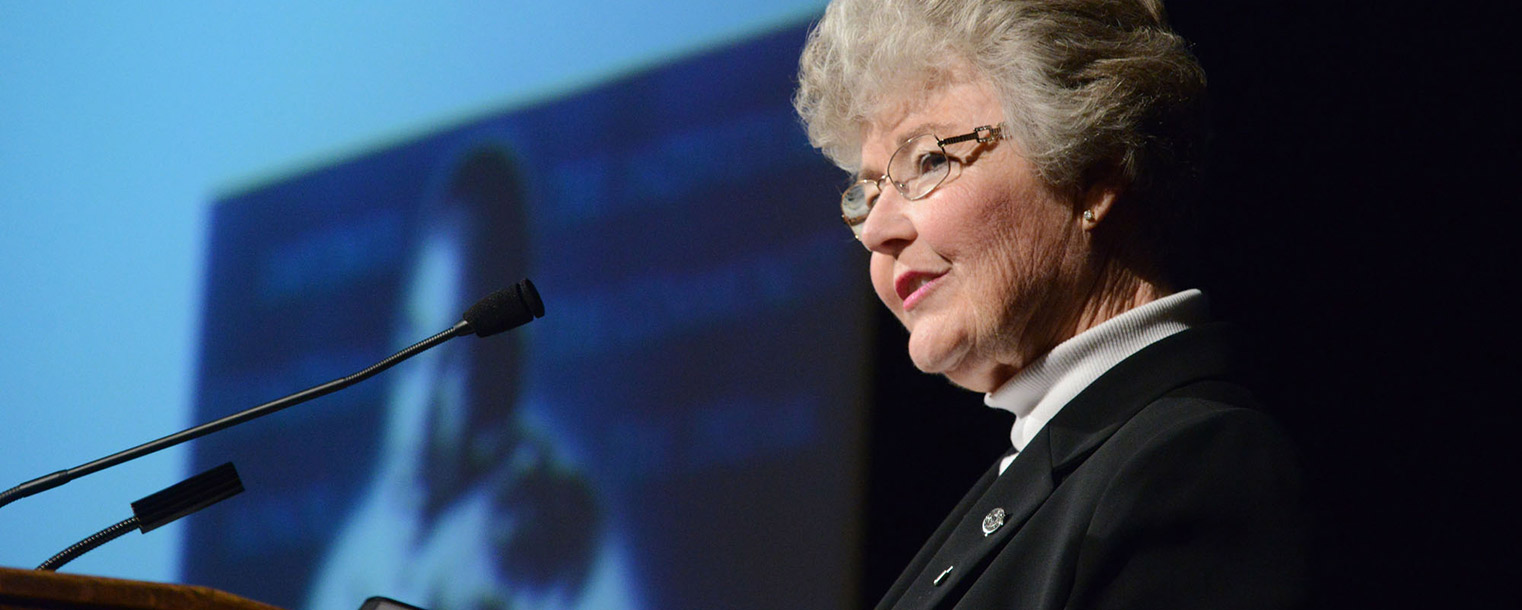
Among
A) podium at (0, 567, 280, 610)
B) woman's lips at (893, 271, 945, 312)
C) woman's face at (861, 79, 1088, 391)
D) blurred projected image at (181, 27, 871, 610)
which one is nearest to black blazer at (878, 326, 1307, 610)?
woman's face at (861, 79, 1088, 391)

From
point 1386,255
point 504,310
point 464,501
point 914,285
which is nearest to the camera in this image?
point 504,310

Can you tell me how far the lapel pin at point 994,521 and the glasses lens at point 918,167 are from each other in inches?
16.0

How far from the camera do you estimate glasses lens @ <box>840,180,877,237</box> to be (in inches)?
65.5

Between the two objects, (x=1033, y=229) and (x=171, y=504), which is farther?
(x=1033, y=229)

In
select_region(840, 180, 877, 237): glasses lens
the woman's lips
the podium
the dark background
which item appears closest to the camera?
the podium

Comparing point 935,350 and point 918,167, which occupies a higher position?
point 918,167

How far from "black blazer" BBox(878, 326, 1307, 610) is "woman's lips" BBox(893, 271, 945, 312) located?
0.79ft

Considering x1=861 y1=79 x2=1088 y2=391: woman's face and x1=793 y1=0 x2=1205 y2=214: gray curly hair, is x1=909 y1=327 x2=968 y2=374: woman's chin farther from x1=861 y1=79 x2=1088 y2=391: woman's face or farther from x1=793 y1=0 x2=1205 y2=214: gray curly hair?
x1=793 y1=0 x2=1205 y2=214: gray curly hair

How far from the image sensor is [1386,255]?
1.90 metres

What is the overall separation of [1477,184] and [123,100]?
101 inches

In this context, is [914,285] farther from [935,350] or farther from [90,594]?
[90,594]

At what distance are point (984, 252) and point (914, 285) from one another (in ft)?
0.40

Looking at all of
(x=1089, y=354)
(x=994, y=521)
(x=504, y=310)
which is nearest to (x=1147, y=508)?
(x=994, y=521)

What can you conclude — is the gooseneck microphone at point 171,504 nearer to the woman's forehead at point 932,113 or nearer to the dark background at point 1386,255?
the woman's forehead at point 932,113
